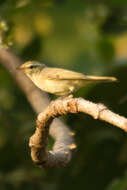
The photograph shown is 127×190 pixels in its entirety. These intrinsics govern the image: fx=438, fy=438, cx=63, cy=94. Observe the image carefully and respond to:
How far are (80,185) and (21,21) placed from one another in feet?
8.08

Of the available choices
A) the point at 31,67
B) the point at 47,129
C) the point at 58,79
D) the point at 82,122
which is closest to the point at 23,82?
the point at 31,67

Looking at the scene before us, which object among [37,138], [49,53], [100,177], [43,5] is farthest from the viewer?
[49,53]

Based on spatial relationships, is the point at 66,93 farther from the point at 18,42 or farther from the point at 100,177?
the point at 18,42

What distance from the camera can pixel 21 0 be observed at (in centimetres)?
409

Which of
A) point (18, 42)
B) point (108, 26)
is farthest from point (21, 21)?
point (108, 26)

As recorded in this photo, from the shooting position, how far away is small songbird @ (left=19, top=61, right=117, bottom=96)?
335 cm

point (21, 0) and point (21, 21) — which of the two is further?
point (21, 21)

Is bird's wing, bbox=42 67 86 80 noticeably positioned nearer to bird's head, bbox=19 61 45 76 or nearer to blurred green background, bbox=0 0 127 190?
bird's head, bbox=19 61 45 76

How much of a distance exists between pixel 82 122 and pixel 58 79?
0.99 m

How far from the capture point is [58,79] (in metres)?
3.66

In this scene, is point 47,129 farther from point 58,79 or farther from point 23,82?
point 23,82

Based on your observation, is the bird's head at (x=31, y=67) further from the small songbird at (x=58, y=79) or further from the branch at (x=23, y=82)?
the branch at (x=23, y=82)

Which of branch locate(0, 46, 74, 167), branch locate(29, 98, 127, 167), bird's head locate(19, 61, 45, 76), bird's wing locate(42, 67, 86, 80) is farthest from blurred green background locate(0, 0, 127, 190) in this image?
branch locate(29, 98, 127, 167)

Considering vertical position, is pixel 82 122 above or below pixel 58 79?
below
